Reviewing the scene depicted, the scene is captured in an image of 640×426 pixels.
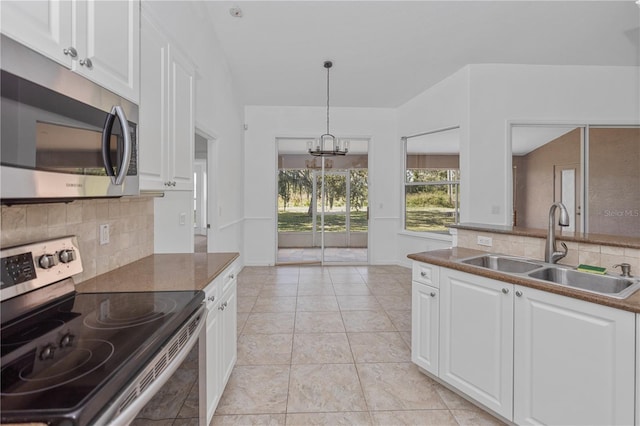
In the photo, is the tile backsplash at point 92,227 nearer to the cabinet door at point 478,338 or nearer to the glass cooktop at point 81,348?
the glass cooktop at point 81,348

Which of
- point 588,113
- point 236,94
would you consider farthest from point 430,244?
point 236,94

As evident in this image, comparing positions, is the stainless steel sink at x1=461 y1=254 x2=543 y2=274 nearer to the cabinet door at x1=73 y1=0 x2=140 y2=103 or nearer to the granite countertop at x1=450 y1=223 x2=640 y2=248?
the granite countertop at x1=450 y1=223 x2=640 y2=248

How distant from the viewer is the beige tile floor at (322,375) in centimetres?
179

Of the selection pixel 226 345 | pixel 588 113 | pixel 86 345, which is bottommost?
pixel 226 345

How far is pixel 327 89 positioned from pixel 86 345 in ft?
15.6

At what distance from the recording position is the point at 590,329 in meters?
1.36

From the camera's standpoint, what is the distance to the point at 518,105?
164 inches

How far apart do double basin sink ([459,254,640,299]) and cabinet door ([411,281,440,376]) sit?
33 centimetres

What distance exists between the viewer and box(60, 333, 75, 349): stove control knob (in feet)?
3.02

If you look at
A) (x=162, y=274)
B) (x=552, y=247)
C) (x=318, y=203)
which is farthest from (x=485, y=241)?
→ (x=318, y=203)

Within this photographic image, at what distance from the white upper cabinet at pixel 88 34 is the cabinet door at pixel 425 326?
2.05 metres

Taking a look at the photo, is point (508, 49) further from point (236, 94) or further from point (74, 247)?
point (74, 247)

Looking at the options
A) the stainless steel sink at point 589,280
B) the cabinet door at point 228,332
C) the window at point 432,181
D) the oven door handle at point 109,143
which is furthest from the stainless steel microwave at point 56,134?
the window at point 432,181

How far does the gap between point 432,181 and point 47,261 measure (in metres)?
5.11
